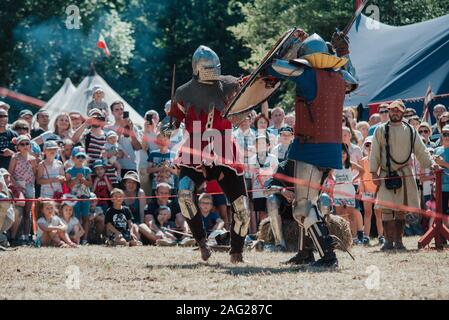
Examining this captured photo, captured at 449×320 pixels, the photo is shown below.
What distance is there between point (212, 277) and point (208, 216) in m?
4.13

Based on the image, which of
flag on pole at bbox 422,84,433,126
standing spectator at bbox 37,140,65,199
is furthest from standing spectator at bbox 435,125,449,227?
standing spectator at bbox 37,140,65,199

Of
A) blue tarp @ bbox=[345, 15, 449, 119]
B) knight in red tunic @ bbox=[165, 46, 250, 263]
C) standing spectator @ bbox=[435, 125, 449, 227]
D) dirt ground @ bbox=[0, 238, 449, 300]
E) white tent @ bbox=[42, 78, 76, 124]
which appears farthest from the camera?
white tent @ bbox=[42, 78, 76, 124]

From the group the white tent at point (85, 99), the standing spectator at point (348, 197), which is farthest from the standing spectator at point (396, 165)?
the white tent at point (85, 99)

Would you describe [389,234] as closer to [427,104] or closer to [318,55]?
[318,55]

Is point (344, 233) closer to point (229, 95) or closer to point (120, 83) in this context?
point (229, 95)

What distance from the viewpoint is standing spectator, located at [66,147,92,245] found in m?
11.1

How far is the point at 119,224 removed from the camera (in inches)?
441

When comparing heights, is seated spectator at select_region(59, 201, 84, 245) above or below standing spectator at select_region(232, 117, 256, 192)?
below

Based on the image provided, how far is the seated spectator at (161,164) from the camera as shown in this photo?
11719 mm

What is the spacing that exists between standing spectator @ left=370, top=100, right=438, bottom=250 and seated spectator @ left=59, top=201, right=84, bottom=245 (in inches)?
132

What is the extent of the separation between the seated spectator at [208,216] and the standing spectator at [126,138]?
3.18ft

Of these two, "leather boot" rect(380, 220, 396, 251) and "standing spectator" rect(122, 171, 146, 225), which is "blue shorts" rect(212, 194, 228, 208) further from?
"leather boot" rect(380, 220, 396, 251)

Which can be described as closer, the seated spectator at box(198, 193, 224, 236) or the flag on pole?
the seated spectator at box(198, 193, 224, 236)


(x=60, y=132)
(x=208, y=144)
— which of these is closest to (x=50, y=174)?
(x=60, y=132)
